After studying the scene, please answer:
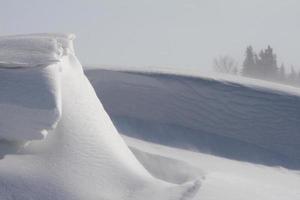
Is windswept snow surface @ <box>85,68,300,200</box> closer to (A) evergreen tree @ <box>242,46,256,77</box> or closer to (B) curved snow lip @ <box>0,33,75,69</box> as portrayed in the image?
(B) curved snow lip @ <box>0,33,75,69</box>

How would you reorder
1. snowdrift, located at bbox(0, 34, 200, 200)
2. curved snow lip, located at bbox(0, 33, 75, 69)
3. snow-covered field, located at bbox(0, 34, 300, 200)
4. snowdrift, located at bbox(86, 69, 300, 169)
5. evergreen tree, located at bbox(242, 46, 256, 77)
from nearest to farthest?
1. snowdrift, located at bbox(0, 34, 200, 200)
2. snow-covered field, located at bbox(0, 34, 300, 200)
3. curved snow lip, located at bbox(0, 33, 75, 69)
4. snowdrift, located at bbox(86, 69, 300, 169)
5. evergreen tree, located at bbox(242, 46, 256, 77)

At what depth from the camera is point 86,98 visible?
3.27 m

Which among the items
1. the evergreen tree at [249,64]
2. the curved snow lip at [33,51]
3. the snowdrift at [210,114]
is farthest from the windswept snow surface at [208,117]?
the evergreen tree at [249,64]

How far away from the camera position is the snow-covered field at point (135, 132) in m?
2.48

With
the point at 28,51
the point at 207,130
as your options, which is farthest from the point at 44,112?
the point at 207,130

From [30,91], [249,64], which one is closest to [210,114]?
[30,91]

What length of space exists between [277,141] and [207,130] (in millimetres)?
650

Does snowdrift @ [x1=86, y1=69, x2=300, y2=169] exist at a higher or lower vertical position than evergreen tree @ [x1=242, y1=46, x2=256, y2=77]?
higher

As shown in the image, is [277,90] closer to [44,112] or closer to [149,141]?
[149,141]

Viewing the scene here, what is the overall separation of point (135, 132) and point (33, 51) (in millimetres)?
2111

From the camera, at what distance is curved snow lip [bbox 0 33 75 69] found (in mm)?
2818

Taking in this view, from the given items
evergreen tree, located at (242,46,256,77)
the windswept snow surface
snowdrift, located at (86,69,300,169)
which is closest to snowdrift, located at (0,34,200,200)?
the windswept snow surface

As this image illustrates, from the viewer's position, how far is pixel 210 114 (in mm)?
5242

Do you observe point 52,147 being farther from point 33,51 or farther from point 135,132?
point 135,132
